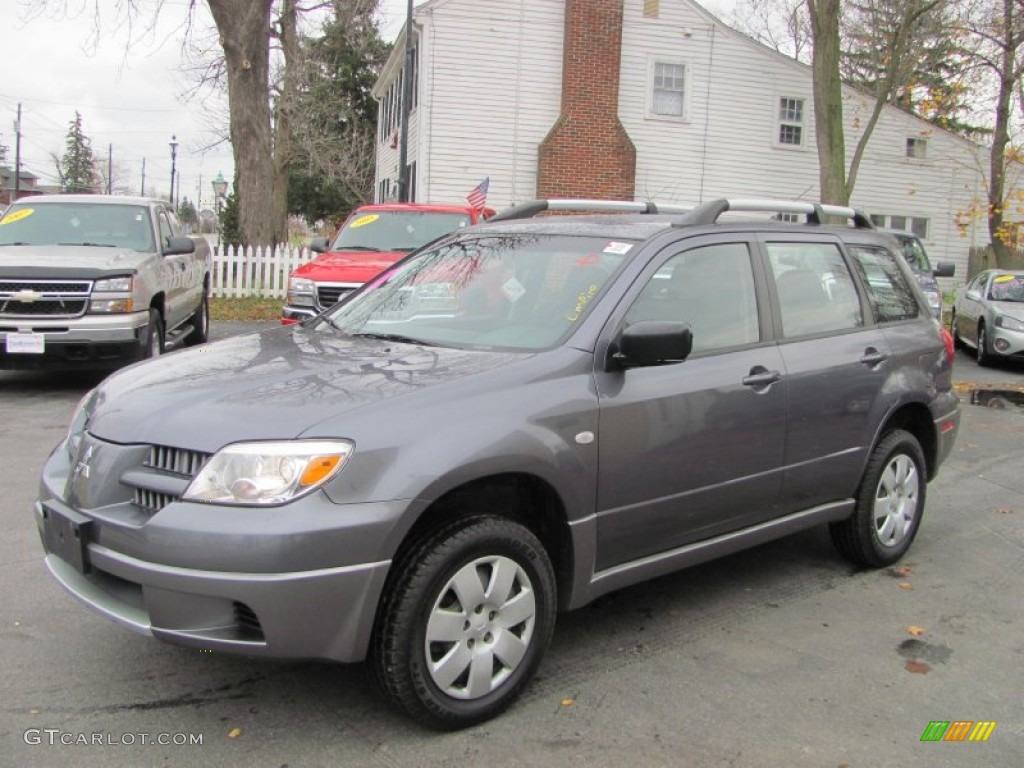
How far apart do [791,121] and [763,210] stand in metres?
20.9

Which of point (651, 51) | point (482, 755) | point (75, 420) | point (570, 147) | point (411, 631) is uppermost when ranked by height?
point (651, 51)

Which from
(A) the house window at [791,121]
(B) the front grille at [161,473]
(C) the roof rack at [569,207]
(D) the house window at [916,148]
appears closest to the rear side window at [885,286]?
(C) the roof rack at [569,207]

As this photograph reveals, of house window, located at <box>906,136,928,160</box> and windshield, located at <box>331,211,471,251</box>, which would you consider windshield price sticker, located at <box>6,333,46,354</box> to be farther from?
house window, located at <box>906,136,928,160</box>

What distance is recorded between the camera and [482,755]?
3.00 metres

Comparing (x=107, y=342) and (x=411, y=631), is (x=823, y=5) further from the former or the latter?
(x=411, y=631)

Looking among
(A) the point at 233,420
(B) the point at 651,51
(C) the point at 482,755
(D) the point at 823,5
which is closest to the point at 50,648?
(A) the point at 233,420

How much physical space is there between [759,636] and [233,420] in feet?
8.00

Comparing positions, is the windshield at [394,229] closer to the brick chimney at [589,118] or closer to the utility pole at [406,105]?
the utility pole at [406,105]

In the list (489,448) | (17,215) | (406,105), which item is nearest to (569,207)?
(489,448)

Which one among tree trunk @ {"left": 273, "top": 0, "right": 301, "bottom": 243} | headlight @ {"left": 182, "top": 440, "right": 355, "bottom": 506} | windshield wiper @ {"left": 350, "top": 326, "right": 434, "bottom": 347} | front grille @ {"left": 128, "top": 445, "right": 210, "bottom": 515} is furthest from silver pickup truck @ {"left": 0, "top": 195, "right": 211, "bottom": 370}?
tree trunk @ {"left": 273, "top": 0, "right": 301, "bottom": 243}

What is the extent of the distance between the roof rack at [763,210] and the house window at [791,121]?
64.4 ft

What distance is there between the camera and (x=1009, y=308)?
553 inches

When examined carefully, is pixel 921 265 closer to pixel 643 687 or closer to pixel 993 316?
pixel 993 316

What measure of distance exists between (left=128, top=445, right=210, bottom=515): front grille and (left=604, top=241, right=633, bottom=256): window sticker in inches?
73.9
